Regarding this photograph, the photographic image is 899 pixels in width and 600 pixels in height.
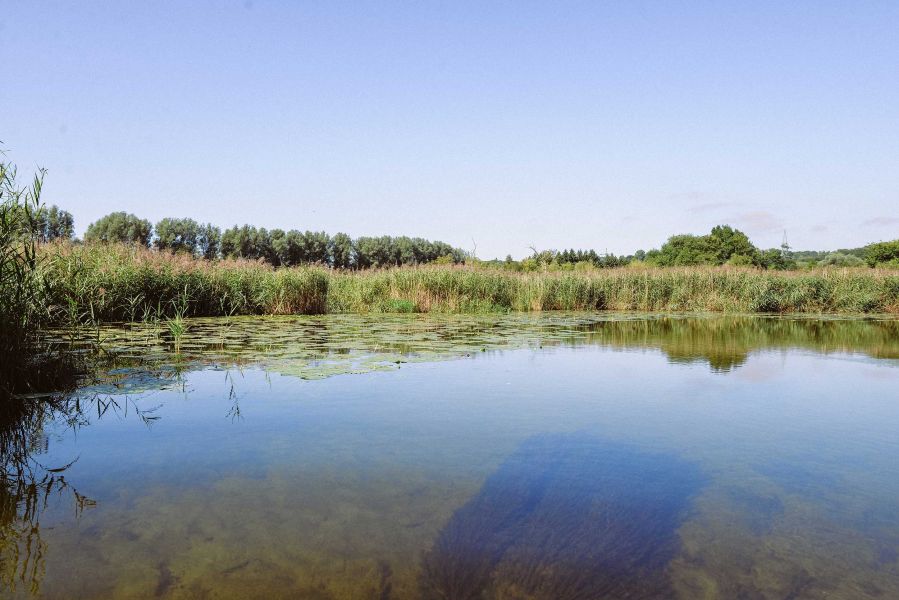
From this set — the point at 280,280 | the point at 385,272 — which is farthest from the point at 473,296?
the point at 280,280

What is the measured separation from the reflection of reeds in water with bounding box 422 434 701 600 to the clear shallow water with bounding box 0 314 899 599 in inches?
0.4

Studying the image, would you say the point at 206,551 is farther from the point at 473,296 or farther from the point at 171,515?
the point at 473,296

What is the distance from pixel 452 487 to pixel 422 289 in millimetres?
12638

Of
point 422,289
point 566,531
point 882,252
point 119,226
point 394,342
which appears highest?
point 119,226

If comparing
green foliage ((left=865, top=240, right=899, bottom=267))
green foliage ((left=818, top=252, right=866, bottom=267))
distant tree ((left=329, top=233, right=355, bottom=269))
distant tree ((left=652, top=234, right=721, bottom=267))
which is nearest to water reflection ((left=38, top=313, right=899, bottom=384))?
green foliage ((left=818, top=252, right=866, bottom=267))

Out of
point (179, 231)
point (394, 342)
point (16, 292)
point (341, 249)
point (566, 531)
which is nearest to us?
point (566, 531)

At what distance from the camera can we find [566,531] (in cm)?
215

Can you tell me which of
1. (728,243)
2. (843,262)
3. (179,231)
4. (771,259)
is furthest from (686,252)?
(179,231)

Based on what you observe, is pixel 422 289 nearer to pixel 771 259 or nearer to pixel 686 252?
pixel 771 259

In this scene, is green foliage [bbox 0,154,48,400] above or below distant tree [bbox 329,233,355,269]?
below

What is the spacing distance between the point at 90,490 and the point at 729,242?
4732 centimetres

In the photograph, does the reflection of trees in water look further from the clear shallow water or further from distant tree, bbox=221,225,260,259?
distant tree, bbox=221,225,260,259

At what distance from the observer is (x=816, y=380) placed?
551 cm

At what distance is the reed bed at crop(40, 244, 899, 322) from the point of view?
1020 cm
